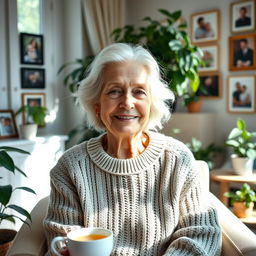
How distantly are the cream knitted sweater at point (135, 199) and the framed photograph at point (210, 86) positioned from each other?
2452 mm

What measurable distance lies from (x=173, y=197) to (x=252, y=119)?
2.48 m

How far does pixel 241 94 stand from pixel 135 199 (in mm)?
2545

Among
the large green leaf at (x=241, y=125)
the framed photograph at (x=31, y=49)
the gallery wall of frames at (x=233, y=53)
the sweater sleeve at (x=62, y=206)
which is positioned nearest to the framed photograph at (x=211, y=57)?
the gallery wall of frames at (x=233, y=53)

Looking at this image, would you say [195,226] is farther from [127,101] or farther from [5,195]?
[5,195]

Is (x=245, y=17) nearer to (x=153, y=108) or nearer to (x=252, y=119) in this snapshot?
(x=252, y=119)

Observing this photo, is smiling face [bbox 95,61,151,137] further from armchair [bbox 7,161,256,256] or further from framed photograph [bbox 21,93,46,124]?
framed photograph [bbox 21,93,46,124]

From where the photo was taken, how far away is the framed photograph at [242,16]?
347cm

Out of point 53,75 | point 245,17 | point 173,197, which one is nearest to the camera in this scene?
point 173,197

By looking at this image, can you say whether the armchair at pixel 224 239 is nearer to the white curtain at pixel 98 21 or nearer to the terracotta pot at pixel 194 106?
the terracotta pot at pixel 194 106

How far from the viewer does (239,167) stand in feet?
9.36

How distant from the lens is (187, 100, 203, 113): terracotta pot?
147 inches

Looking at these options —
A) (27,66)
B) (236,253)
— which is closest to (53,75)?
(27,66)

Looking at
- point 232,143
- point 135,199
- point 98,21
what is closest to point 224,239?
point 135,199

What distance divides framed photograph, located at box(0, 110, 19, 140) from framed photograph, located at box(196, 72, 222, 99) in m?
1.84
